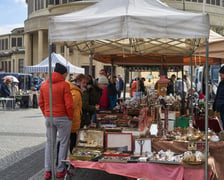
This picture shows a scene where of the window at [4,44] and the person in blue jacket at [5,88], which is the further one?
the window at [4,44]

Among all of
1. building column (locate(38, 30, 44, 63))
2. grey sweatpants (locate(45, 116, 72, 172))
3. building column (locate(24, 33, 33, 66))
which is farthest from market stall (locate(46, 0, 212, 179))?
building column (locate(24, 33, 33, 66))

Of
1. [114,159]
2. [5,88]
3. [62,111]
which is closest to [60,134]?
[62,111]

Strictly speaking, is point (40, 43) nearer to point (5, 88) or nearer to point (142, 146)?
point (5, 88)

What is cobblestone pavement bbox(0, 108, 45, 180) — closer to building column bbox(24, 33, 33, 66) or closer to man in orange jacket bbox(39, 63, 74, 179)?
man in orange jacket bbox(39, 63, 74, 179)

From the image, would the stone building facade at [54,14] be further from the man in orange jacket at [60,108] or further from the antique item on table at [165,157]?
the antique item on table at [165,157]

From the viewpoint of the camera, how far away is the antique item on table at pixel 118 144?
536 cm

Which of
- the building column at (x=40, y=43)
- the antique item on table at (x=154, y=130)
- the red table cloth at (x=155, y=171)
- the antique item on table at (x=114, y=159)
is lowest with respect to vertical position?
the red table cloth at (x=155, y=171)

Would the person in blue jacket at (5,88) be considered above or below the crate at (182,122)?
above

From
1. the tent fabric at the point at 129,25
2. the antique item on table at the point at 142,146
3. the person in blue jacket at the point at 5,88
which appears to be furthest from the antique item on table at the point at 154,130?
the person in blue jacket at the point at 5,88

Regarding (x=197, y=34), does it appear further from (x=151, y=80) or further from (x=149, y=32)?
(x=151, y=80)

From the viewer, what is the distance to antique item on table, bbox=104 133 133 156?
17.6ft

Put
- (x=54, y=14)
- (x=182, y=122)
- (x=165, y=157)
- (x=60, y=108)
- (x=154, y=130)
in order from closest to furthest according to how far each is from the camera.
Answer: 1. (x=165, y=157)
2. (x=60, y=108)
3. (x=154, y=130)
4. (x=182, y=122)
5. (x=54, y=14)

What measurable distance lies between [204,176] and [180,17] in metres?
2.14

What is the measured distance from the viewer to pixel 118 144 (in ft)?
18.0
